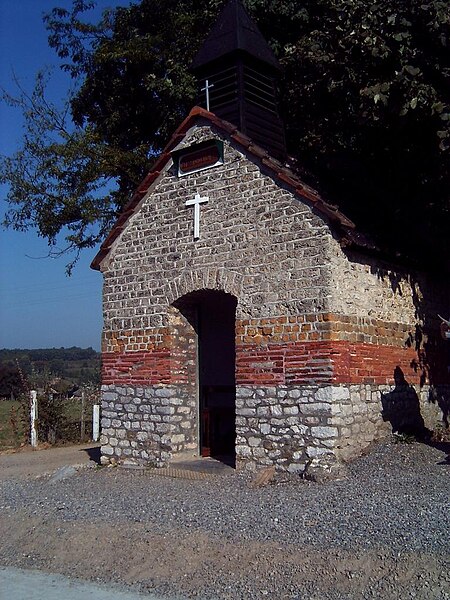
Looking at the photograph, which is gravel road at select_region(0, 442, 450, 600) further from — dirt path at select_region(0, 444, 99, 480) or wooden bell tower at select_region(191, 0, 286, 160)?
wooden bell tower at select_region(191, 0, 286, 160)

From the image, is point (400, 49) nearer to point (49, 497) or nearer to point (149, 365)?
point (149, 365)

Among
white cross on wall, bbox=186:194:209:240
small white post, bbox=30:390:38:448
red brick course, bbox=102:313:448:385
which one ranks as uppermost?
white cross on wall, bbox=186:194:209:240

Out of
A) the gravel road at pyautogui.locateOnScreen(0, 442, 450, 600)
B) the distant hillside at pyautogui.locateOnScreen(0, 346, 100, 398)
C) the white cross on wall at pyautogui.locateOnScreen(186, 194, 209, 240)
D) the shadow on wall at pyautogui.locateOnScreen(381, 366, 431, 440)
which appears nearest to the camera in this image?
the gravel road at pyautogui.locateOnScreen(0, 442, 450, 600)

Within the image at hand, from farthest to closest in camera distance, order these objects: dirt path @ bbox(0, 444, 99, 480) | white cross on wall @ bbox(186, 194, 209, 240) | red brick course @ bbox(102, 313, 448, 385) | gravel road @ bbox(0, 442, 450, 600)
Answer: dirt path @ bbox(0, 444, 99, 480) → white cross on wall @ bbox(186, 194, 209, 240) → red brick course @ bbox(102, 313, 448, 385) → gravel road @ bbox(0, 442, 450, 600)

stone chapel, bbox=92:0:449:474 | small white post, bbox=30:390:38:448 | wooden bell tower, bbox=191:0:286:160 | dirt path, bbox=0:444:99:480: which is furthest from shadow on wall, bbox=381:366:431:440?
small white post, bbox=30:390:38:448

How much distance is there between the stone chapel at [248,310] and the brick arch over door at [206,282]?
29mm

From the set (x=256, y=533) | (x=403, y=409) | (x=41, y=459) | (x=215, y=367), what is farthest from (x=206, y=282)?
(x=41, y=459)

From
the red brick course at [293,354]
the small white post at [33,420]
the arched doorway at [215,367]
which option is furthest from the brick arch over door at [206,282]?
the small white post at [33,420]

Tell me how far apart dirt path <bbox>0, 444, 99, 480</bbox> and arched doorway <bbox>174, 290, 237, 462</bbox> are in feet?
8.68

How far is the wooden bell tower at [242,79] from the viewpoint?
1311 centimetres

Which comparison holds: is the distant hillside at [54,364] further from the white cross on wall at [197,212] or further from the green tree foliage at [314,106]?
the white cross on wall at [197,212]

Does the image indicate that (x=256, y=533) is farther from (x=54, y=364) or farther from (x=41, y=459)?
(x=54, y=364)

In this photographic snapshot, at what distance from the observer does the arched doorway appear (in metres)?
12.9

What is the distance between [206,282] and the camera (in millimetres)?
11992
